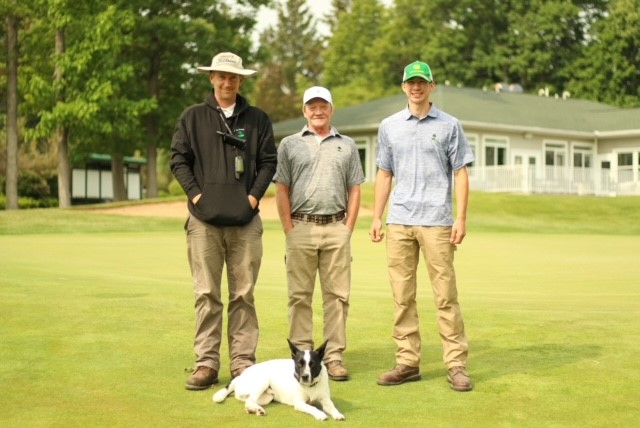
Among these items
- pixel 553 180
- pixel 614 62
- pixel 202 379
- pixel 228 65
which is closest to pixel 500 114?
pixel 553 180

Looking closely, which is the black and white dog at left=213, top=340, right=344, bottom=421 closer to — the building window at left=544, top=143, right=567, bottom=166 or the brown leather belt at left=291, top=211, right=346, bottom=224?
the brown leather belt at left=291, top=211, right=346, bottom=224

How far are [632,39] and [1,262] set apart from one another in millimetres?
55529

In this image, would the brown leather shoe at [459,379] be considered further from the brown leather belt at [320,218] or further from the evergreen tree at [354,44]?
the evergreen tree at [354,44]

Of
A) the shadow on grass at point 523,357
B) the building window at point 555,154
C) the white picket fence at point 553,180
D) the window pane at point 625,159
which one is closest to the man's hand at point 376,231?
the shadow on grass at point 523,357

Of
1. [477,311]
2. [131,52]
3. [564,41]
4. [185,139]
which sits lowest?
[477,311]

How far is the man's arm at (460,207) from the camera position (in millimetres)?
6781

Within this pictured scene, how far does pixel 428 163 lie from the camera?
6.89 metres

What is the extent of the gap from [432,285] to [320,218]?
937mm

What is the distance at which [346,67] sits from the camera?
78.9 metres

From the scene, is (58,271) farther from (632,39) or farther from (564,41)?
(564,41)

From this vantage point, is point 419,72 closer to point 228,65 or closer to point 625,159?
point 228,65

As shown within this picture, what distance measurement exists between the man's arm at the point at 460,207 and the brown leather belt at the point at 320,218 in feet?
2.82

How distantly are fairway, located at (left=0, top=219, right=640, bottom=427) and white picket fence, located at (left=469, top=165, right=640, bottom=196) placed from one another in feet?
97.3

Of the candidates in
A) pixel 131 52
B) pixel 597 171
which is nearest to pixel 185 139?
pixel 131 52
